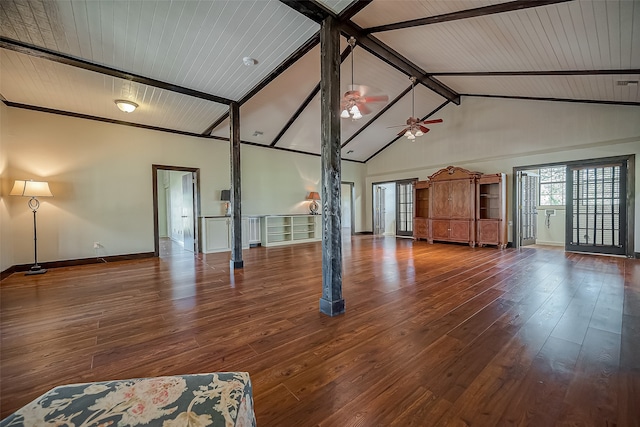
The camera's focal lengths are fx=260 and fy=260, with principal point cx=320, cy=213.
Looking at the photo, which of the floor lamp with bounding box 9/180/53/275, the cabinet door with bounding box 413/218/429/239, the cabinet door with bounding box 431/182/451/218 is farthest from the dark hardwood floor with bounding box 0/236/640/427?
the cabinet door with bounding box 413/218/429/239

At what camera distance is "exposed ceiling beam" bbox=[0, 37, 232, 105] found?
10.0 ft

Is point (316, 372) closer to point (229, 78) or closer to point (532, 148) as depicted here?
point (229, 78)

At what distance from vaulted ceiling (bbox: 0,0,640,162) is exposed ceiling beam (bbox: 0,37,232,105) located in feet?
0.05

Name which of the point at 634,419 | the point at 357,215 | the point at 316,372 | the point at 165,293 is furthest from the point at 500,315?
the point at 357,215

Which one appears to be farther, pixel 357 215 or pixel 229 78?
pixel 357 215

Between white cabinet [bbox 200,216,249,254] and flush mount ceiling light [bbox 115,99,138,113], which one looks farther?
white cabinet [bbox 200,216,249,254]

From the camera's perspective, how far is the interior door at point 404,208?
9211mm

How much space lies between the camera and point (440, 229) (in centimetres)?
776

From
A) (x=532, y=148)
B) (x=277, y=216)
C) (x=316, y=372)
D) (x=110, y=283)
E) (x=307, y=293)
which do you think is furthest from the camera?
(x=277, y=216)

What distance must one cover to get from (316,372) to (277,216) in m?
6.14

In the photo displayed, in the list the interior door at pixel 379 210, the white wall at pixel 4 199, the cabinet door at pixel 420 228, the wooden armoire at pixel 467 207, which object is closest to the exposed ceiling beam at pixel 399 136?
the interior door at pixel 379 210

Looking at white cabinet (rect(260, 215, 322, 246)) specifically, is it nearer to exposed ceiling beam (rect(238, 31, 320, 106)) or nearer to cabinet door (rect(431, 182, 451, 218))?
cabinet door (rect(431, 182, 451, 218))

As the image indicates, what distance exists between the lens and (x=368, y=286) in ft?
11.8

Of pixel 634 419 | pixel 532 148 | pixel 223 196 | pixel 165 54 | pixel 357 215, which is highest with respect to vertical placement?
pixel 165 54
